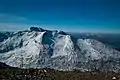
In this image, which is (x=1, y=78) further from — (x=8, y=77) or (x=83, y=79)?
(x=83, y=79)

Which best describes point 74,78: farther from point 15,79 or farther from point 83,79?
point 15,79

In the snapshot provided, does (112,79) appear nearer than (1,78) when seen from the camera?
No

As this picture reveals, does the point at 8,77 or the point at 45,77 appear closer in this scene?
the point at 8,77

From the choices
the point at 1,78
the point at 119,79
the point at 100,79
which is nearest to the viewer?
the point at 1,78

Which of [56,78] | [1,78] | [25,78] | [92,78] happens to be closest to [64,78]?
[56,78]

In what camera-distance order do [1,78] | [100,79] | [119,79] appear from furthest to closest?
[100,79] < [119,79] < [1,78]

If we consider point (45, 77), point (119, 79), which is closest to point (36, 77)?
point (45, 77)

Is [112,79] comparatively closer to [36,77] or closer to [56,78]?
[56,78]

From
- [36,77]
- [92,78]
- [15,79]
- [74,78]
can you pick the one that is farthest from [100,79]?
[15,79]
